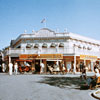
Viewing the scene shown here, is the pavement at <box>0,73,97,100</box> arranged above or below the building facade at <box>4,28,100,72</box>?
below

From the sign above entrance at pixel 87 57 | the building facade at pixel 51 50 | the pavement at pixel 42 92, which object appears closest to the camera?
the pavement at pixel 42 92

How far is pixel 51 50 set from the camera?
31844mm

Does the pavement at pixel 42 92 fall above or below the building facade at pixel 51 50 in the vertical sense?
below

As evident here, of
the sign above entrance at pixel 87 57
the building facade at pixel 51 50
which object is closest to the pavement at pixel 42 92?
the building facade at pixel 51 50

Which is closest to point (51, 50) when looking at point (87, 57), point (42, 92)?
point (87, 57)

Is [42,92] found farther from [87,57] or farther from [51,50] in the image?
[87,57]

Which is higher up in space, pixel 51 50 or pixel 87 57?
pixel 51 50

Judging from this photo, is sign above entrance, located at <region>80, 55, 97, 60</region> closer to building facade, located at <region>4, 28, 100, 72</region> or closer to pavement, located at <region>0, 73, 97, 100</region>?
building facade, located at <region>4, 28, 100, 72</region>

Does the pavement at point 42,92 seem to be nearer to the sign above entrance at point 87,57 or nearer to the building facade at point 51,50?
the building facade at point 51,50

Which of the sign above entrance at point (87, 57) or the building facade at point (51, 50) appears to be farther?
the sign above entrance at point (87, 57)

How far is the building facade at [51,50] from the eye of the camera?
31.8m

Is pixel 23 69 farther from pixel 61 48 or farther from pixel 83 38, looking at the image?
pixel 83 38

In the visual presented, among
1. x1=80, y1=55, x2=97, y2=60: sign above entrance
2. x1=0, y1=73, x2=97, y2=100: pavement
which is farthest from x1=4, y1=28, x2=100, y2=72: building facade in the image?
x1=0, y1=73, x2=97, y2=100: pavement

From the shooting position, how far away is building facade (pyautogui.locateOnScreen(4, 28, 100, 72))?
104ft
